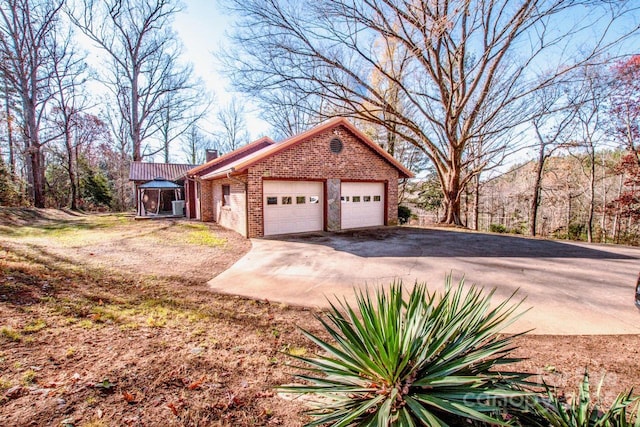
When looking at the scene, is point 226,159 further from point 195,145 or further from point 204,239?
point 195,145

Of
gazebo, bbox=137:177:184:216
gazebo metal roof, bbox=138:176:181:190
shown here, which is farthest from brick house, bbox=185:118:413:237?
gazebo, bbox=137:177:184:216

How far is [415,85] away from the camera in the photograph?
14.9m

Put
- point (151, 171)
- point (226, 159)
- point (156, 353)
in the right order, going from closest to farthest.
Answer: point (156, 353) < point (226, 159) < point (151, 171)

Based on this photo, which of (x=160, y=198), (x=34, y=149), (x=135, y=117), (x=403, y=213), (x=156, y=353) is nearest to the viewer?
(x=156, y=353)

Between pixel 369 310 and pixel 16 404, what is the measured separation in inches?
105

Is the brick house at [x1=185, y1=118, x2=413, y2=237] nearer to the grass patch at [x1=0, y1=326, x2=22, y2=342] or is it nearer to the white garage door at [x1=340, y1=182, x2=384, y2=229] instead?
the white garage door at [x1=340, y1=182, x2=384, y2=229]

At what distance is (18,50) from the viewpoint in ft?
54.5

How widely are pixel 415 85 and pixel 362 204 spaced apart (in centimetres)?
721

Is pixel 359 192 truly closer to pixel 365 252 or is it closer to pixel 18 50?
pixel 365 252

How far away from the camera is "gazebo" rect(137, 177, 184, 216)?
18781 mm

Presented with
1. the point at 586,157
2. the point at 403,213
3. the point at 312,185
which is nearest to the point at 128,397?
the point at 312,185

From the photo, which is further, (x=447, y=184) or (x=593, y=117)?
(x=593, y=117)

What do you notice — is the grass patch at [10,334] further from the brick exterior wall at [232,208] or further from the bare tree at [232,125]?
the bare tree at [232,125]

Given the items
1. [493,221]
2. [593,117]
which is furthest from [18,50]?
[493,221]
